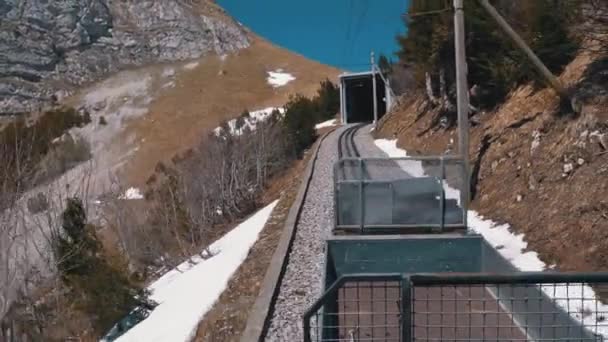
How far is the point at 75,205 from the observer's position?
21656 mm

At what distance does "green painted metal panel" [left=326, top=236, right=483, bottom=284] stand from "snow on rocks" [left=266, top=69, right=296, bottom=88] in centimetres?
9782

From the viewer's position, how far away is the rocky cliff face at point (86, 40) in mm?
111125

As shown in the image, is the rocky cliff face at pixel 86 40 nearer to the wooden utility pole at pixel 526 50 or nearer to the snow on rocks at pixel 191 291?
the snow on rocks at pixel 191 291

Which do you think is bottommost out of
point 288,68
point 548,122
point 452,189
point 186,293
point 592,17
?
point 186,293

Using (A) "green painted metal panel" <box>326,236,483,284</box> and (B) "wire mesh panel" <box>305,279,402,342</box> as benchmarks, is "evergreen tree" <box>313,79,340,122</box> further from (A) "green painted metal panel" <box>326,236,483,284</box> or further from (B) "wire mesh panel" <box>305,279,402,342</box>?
(B) "wire mesh panel" <box>305,279,402,342</box>

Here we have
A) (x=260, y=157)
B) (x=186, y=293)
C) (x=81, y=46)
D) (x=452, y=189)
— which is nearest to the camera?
(x=452, y=189)

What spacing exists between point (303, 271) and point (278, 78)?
10617 cm

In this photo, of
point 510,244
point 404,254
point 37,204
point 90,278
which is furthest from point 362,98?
point 510,244

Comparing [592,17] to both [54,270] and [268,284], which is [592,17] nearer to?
[268,284]

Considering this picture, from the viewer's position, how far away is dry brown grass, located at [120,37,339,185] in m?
73.6

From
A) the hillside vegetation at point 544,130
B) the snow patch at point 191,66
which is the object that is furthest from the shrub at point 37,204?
the snow patch at point 191,66

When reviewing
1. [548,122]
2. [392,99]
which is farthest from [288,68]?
[548,122]

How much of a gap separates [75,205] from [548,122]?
16117 millimetres

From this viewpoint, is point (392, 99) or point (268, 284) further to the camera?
point (392, 99)
